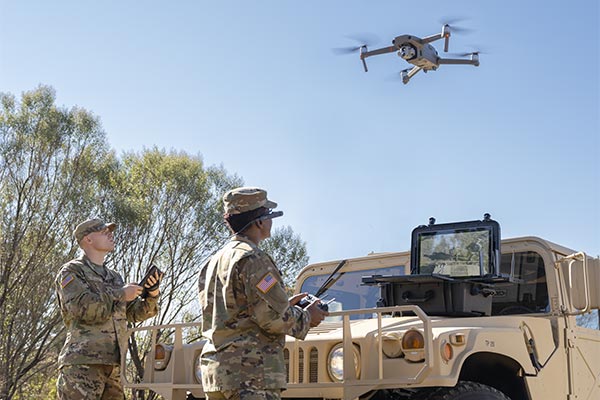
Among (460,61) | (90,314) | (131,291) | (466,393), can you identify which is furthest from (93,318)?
(460,61)

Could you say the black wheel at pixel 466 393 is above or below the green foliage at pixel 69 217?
below

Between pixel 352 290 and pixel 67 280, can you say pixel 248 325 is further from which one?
pixel 352 290

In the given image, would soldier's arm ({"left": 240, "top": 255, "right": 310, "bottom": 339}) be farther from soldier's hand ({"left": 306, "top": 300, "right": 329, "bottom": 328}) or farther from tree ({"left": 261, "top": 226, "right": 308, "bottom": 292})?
tree ({"left": 261, "top": 226, "right": 308, "bottom": 292})

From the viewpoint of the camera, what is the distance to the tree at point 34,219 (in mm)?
20266

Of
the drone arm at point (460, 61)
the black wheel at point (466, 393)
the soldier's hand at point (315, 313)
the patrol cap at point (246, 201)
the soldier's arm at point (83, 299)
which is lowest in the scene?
the black wheel at point (466, 393)

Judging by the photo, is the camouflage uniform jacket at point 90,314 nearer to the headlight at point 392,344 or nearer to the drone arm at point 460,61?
the headlight at point 392,344

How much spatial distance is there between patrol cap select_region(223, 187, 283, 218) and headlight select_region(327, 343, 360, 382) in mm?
1189

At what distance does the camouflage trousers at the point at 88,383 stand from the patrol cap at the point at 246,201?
1.50 meters

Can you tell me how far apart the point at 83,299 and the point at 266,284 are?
5.23 ft

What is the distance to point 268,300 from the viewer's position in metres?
3.42

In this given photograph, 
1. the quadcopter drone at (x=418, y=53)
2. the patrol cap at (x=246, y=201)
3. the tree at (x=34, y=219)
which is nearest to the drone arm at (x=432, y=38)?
the quadcopter drone at (x=418, y=53)

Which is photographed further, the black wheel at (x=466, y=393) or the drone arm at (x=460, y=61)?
the drone arm at (x=460, y=61)

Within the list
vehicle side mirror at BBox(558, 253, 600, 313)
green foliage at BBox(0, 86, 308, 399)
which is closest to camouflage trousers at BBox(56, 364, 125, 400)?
vehicle side mirror at BBox(558, 253, 600, 313)

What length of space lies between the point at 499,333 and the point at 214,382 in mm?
1986
